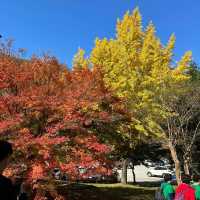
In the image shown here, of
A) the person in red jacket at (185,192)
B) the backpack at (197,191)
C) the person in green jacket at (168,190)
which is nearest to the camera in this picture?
the person in red jacket at (185,192)

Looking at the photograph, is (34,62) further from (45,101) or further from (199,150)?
(199,150)

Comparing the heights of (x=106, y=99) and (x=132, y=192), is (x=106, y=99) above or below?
above

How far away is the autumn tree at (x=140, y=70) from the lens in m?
27.8

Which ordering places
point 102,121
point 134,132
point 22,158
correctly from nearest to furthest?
point 22,158 < point 102,121 < point 134,132

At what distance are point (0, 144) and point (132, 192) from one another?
81.0ft

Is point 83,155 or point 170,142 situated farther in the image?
point 170,142

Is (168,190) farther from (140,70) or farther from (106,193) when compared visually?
(140,70)

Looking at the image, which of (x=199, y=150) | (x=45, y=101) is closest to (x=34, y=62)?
(x=45, y=101)

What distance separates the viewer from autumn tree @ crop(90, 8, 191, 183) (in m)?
27.8

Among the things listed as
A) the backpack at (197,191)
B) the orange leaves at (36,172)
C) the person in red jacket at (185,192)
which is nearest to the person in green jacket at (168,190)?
the backpack at (197,191)

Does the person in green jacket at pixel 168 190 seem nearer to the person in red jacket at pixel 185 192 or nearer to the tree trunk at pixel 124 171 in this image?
the person in red jacket at pixel 185 192

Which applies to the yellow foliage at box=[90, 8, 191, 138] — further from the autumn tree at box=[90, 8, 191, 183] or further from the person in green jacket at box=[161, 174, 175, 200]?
the person in green jacket at box=[161, 174, 175, 200]

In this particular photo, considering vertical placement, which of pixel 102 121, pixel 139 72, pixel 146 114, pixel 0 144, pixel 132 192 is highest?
pixel 139 72

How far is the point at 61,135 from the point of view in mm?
17828
